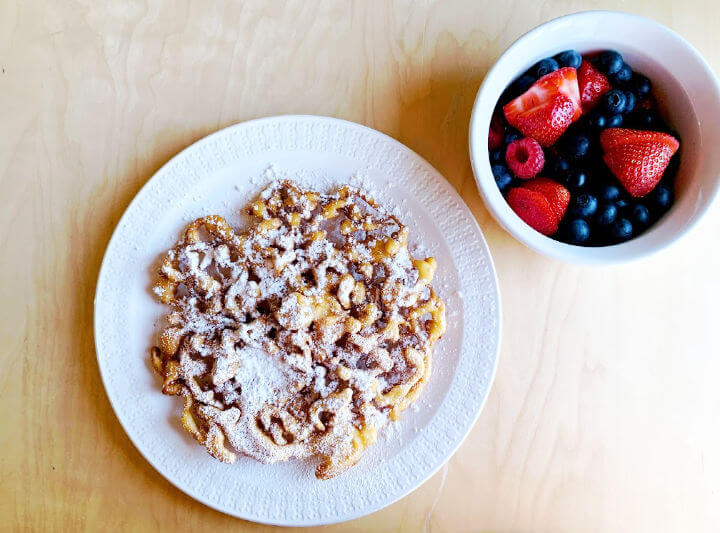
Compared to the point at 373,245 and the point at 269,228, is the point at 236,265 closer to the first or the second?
the point at 269,228

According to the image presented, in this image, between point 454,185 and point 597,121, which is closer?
point 597,121

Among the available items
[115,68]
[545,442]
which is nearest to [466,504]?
[545,442]

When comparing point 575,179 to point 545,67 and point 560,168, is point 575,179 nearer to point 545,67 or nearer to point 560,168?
point 560,168

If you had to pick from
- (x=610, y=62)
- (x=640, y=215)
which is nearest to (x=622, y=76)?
(x=610, y=62)

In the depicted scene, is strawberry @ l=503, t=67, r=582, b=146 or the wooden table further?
the wooden table

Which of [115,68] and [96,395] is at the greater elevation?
[115,68]

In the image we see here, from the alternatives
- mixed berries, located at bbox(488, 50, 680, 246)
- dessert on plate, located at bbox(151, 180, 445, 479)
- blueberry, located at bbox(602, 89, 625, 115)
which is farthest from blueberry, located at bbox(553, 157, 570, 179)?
dessert on plate, located at bbox(151, 180, 445, 479)

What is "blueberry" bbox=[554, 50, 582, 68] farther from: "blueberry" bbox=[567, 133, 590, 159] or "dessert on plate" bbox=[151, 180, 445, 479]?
"dessert on plate" bbox=[151, 180, 445, 479]
